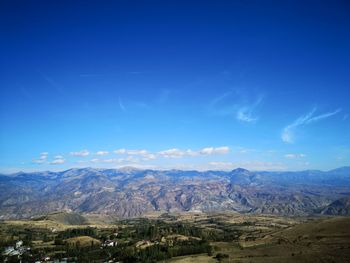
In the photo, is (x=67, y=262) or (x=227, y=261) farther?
(x=67, y=262)

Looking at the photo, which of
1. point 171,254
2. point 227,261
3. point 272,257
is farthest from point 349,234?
point 171,254

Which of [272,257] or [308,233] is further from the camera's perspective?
[308,233]

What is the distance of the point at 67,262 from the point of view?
197875mm

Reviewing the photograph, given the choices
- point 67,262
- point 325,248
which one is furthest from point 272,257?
point 67,262

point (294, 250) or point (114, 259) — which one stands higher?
point (294, 250)

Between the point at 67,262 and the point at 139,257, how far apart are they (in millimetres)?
46640

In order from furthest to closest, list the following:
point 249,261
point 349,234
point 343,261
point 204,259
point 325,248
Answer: point 349,234, point 204,259, point 325,248, point 249,261, point 343,261

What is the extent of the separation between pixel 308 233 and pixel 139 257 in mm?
93237

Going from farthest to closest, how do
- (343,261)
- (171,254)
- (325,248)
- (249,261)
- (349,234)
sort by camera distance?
1. (171,254)
2. (349,234)
3. (325,248)
4. (249,261)
5. (343,261)

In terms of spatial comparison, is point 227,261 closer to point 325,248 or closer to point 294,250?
point 294,250

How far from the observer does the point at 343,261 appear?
117 metres

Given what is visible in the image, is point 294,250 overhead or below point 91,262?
overhead

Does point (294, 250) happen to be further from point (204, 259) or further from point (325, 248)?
point (204, 259)

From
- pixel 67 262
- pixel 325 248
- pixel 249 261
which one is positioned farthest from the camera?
pixel 67 262
